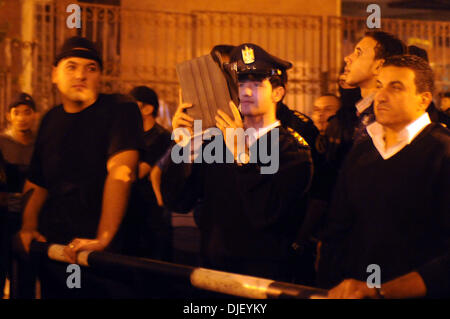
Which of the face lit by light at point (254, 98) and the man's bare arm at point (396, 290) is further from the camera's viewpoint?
the face lit by light at point (254, 98)

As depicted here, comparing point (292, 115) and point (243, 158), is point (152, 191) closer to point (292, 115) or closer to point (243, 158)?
point (292, 115)

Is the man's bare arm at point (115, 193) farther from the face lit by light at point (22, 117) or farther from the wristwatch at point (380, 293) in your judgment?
the face lit by light at point (22, 117)

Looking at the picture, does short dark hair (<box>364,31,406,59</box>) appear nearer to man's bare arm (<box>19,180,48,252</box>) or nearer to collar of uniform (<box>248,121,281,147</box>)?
collar of uniform (<box>248,121,281,147</box>)

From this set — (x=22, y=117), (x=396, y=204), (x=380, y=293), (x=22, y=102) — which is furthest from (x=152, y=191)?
(x=380, y=293)

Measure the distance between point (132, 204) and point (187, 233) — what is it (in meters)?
4.37

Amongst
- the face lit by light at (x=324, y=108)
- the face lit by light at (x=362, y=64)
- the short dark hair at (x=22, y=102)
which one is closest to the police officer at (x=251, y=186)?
the face lit by light at (x=362, y=64)

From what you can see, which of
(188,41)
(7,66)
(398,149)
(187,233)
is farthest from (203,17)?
(398,149)

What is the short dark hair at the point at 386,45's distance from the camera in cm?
305

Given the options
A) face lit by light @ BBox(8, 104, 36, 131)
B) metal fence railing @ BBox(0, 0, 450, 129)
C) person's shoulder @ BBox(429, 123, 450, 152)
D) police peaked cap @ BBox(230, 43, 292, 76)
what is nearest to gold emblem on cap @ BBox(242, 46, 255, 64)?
police peaked cap @ BBox(230, 43, 292, 76)

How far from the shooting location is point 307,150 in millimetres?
2732

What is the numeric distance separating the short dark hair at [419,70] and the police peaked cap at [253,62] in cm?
56

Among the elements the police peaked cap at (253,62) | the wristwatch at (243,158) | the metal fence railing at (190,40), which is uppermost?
the metal fence railing at (190,40)

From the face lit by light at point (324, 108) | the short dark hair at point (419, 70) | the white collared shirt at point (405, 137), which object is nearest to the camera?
the white collared shirt at point (405, 137)

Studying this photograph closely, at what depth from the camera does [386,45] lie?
3.05 m
